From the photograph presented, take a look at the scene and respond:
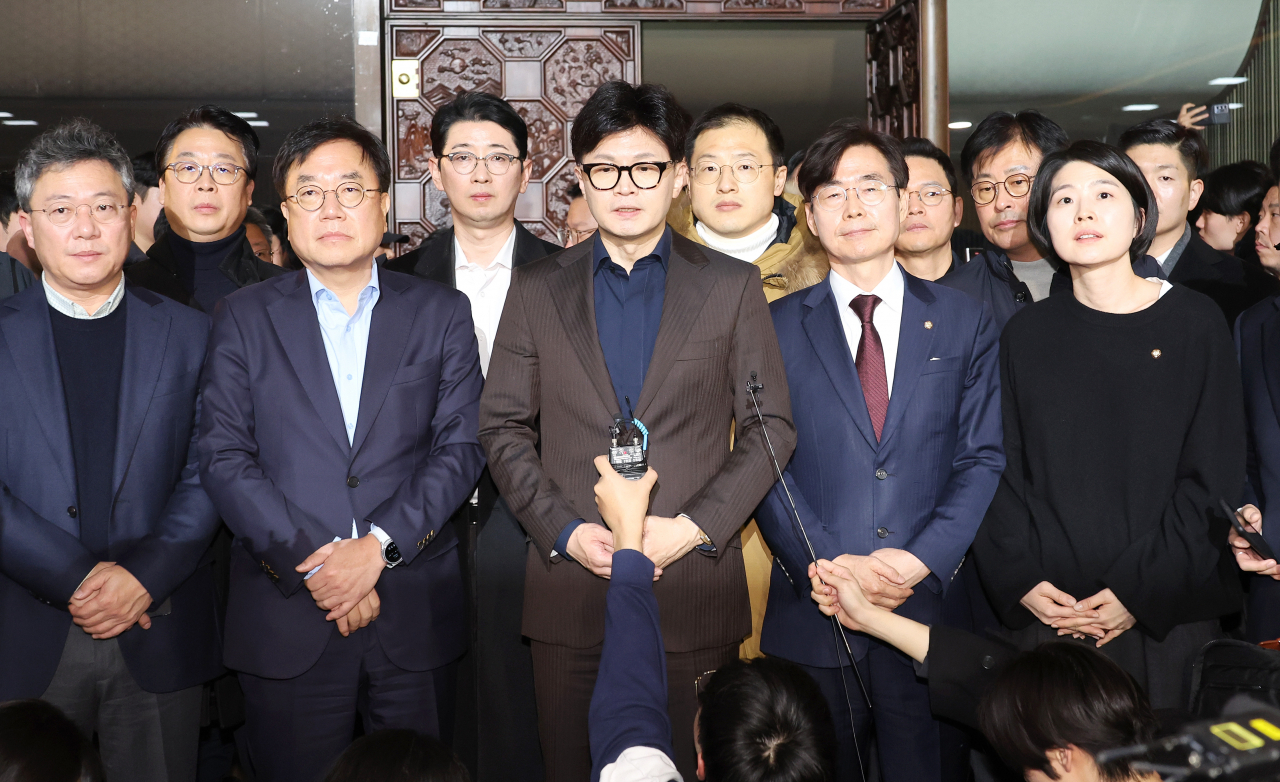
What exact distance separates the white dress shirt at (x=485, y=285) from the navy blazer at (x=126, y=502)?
0.70 metres

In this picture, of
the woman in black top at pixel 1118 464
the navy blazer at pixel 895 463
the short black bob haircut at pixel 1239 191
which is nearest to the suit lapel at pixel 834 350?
the navy blazer at pixel 895 463

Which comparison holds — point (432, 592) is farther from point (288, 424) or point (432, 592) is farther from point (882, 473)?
point (882, 473)

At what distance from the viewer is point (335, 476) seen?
7.14ft

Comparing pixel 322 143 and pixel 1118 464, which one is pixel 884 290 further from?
pixel 322 143

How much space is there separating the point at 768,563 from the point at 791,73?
348 cm

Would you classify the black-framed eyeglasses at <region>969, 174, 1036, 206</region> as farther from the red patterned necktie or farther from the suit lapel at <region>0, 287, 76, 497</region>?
the suit lapel at <region>0, 287, 76, 497</region>

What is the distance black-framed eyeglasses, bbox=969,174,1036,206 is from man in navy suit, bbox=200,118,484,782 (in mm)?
1576

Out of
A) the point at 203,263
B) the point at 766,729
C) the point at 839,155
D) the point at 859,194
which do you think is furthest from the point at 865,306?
the point at 203,263

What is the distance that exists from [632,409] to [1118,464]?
1.02 meters

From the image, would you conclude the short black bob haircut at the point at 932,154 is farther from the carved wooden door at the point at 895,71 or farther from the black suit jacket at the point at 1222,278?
the carved wooden door at the point at 895,71

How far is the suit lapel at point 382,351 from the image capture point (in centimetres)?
221

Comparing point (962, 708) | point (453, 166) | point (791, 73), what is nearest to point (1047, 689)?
point (962, 708)

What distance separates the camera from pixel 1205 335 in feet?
7.09

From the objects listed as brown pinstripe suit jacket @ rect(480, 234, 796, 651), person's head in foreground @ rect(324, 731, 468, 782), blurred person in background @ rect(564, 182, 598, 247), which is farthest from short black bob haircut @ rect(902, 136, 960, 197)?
person's head in foreground @ rect(324, 731, 468, 782)
